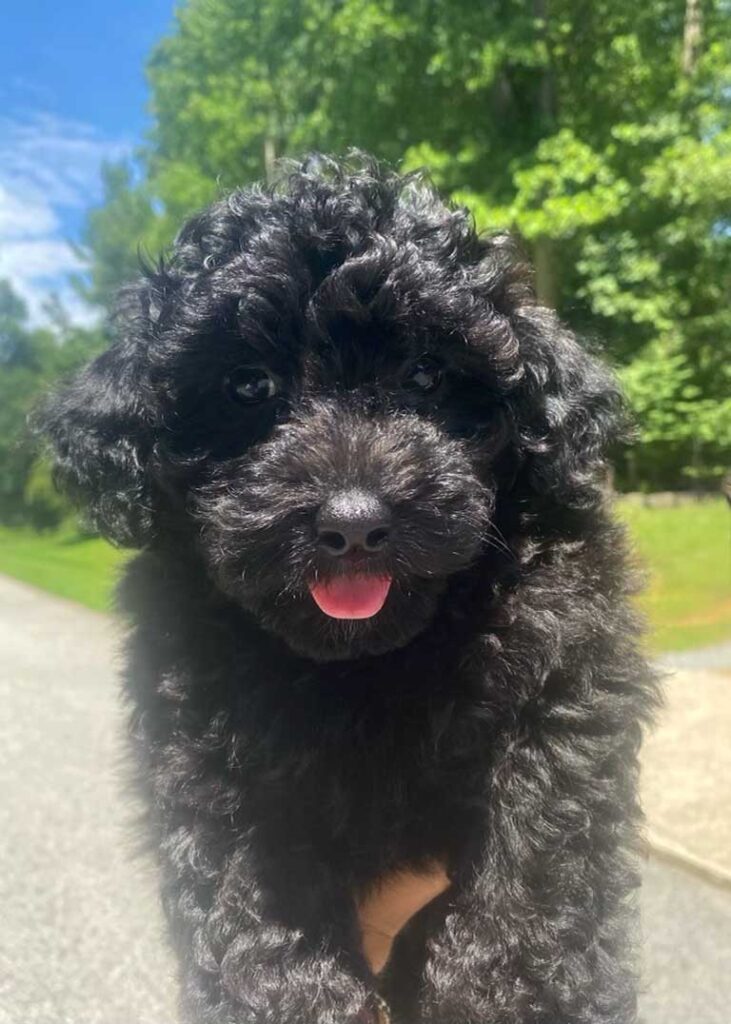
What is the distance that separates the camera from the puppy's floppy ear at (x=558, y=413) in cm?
194

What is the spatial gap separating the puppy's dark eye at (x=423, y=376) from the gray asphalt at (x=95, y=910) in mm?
1236

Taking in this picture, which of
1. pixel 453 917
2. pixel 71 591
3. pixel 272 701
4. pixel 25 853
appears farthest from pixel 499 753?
pixel 71 591

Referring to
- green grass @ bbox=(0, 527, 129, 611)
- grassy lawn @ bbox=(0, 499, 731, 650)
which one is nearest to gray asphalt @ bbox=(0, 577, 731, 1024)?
grassy lawn @ bbox=(0, 499, 731, 650)

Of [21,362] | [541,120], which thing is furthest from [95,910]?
[21,362]

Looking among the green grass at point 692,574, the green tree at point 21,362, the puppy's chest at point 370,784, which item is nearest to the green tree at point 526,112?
the green grass at point 692,574

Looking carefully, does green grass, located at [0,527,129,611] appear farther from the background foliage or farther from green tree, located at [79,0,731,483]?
green tree, located at [79,0,731,483]

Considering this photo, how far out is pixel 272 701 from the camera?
6.23 feet

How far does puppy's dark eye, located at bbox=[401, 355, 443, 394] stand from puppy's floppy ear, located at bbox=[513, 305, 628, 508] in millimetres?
202

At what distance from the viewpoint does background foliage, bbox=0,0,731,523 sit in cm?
1155

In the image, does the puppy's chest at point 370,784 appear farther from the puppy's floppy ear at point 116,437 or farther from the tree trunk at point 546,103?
the tree trunk at point 546,103

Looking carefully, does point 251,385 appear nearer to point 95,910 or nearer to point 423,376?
point 423,376

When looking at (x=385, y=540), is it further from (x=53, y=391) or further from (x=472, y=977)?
(x=53, y=391)

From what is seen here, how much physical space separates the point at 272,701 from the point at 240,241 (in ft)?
3.37

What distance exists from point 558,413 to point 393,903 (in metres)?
1.18
